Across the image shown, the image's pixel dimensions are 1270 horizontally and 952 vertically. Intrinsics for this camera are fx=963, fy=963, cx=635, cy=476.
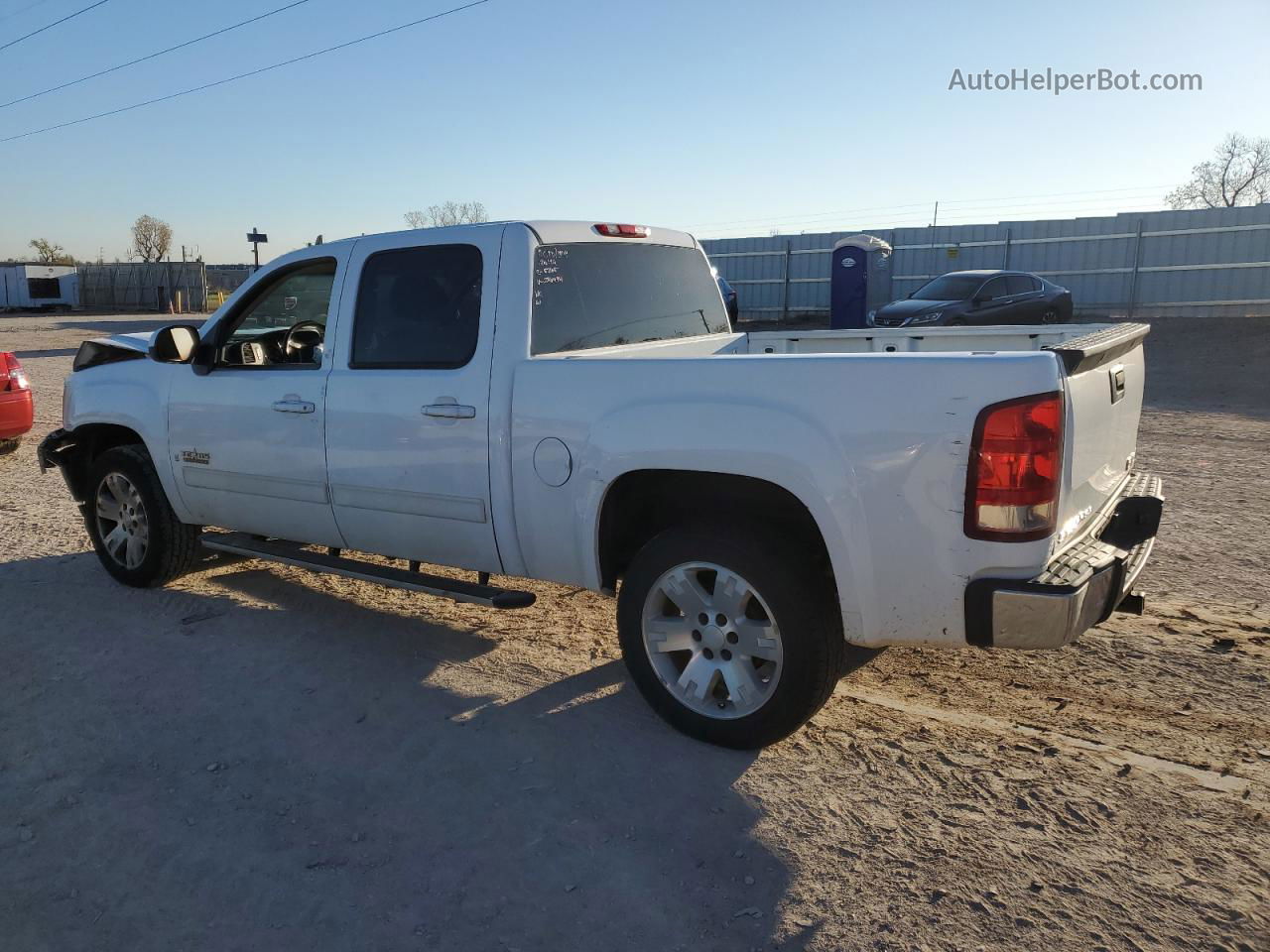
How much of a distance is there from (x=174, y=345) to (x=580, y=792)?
3511 millimetres

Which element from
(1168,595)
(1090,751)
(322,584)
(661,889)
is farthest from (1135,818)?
(322,584)

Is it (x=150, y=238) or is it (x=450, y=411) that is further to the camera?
(x=150, y=238)

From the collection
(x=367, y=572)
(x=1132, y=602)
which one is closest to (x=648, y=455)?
(x=367, y=572)

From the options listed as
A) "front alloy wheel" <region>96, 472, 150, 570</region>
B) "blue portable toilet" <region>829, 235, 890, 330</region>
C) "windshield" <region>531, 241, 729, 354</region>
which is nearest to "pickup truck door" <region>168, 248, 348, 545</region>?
"front alloy wheel" <region>96, 472, 150, 570</region>

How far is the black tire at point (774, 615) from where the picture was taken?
3.43 metres

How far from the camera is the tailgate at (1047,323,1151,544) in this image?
3094 millimetres

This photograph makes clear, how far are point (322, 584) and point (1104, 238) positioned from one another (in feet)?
79.3

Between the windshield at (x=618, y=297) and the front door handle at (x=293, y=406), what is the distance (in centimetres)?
134

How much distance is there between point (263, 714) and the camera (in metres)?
4.09

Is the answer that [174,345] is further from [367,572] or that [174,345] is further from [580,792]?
[580,792]

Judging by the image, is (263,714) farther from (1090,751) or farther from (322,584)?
(1090,751)

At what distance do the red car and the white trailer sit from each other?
46057 millimetres

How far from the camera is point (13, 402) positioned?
32.0 feet

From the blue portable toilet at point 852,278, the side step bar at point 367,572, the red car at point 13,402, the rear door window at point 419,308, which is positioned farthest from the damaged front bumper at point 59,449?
the blue portable toilet at point 852,278
